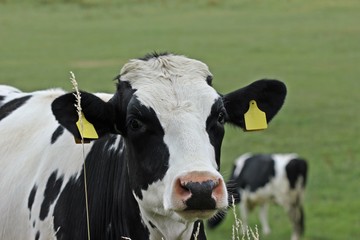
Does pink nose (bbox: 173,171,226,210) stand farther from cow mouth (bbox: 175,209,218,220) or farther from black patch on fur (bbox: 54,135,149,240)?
black patch on fur (bbox: 54,135,149,240)

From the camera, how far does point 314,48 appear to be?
122ft

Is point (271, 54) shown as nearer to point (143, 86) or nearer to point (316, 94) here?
point (316, 94)

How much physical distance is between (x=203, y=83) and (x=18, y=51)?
32451 mm

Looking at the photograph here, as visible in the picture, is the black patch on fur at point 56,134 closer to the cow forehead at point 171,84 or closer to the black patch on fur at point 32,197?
the black patch on fur at point 32,197

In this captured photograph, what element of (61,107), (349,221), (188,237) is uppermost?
(61,107)

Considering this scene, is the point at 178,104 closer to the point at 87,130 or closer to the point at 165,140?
the point at 165,140

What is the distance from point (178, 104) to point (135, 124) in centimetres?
27

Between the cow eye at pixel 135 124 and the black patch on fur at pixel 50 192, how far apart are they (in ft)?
3.09

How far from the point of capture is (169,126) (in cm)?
518

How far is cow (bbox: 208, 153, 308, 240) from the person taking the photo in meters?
17.2

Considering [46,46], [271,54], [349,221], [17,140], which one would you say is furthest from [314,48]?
[17,140]

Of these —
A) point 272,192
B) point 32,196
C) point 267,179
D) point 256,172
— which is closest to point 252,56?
point 267,179

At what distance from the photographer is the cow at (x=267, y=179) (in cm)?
1716

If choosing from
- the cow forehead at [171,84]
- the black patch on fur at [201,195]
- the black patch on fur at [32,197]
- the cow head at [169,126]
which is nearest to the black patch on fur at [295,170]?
the black patch on fur at [32,197]
